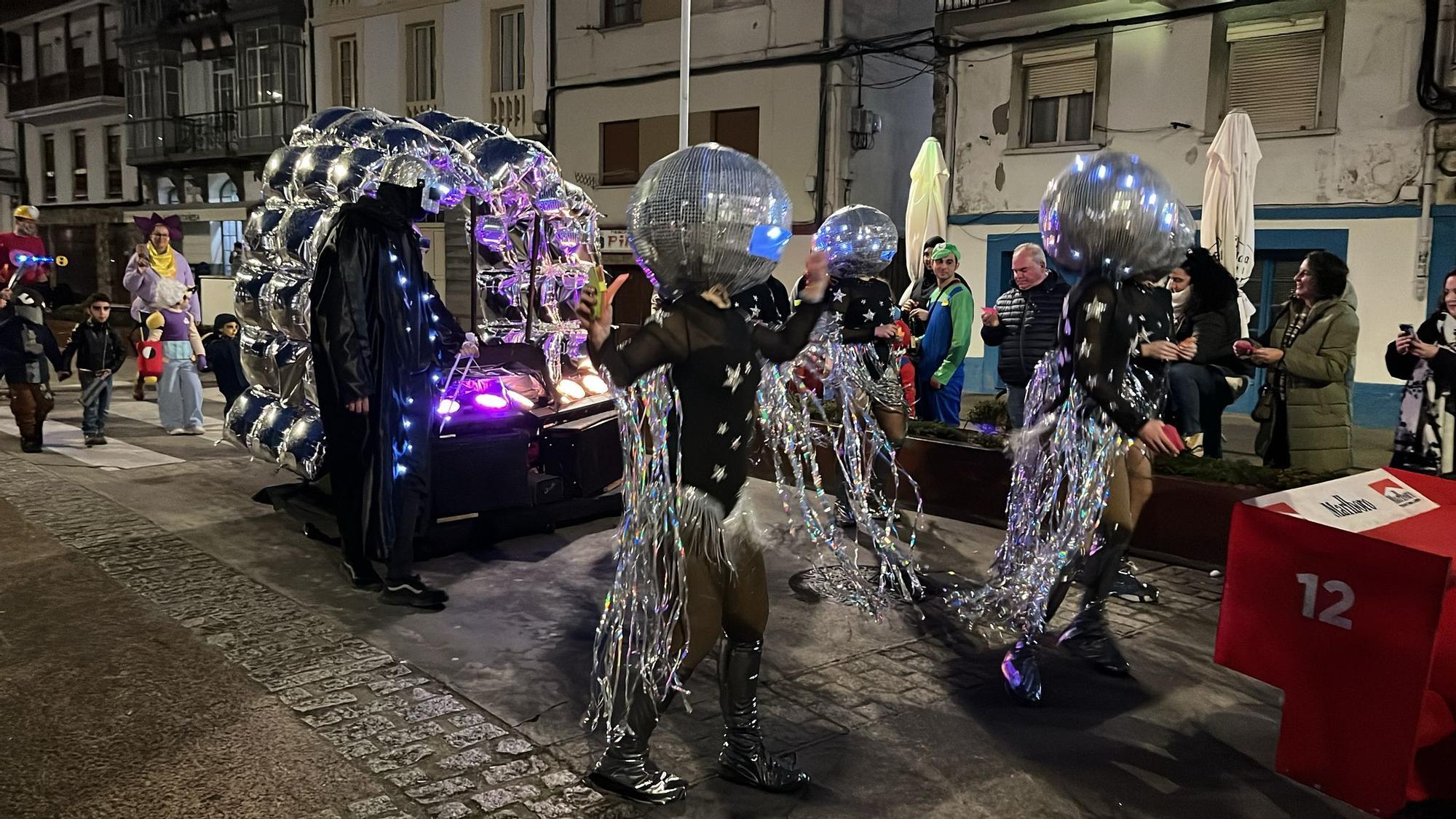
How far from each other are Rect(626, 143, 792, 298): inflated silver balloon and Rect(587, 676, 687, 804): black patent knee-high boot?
1284 millimetres


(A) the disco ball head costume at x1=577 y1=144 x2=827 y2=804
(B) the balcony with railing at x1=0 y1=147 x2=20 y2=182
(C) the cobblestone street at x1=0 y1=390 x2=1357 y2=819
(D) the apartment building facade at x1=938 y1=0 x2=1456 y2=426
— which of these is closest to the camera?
(A) the disco ball head costume at x1=577 y1=144 x2=827 y2=804

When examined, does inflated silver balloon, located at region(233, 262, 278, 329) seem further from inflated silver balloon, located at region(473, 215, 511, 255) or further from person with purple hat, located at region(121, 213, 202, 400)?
person with purple hat, located at region(121, 213, 202, 400)

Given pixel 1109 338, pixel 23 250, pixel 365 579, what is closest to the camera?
pixel 1109 338

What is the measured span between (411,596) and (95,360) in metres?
5.81

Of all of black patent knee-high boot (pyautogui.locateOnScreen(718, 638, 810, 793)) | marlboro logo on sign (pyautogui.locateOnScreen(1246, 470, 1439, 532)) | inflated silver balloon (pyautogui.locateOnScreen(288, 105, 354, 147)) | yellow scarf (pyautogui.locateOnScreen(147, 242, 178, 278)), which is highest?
inflated silver balloon (pyautogui.locateOnScreen(288, 105, 354, 147))

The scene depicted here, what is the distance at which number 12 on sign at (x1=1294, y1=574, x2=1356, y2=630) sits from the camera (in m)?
3.08

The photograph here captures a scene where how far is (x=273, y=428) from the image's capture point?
6.26 meters

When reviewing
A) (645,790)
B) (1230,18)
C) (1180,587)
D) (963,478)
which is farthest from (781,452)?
(1230,18)

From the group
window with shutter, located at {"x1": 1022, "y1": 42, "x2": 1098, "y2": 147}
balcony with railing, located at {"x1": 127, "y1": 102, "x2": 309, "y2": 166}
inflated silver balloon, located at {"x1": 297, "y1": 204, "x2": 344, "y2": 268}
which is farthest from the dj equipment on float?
balcony with railing, located at {"x1": 127, "y1": 102, "x2": 309, "y2": 166}

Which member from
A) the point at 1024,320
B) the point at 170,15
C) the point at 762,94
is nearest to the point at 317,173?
the point at 1024,320

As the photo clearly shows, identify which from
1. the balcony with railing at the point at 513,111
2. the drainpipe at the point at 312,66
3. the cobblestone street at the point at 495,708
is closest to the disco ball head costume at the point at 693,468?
the cobblestone street at the point at 495,708

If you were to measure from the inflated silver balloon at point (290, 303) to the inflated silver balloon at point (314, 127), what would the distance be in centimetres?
93

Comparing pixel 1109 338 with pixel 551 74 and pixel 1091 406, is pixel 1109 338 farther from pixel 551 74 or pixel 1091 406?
pixel 551 74

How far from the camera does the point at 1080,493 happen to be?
13.9 ft
